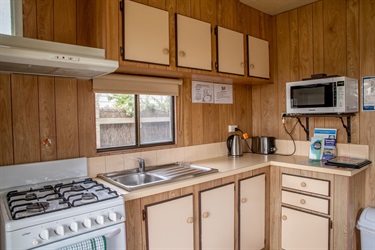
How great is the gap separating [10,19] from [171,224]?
1533 millimetres

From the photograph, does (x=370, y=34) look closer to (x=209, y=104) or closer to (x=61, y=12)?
(x=209, y=104)

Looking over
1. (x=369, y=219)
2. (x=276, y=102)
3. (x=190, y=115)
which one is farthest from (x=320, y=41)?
(x=369, y=219)

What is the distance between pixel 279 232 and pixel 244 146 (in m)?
0.99

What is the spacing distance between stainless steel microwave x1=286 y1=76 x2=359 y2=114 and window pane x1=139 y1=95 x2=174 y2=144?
3.78 ft

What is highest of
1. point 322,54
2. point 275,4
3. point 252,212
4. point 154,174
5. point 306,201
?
point 275,4

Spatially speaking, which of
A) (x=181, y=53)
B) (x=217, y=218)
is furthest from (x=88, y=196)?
(x=181, y=53)

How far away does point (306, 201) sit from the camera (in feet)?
7.03

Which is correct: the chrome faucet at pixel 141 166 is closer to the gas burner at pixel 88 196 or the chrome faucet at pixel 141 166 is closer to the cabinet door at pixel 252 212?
the gas burner at pixel 88 196

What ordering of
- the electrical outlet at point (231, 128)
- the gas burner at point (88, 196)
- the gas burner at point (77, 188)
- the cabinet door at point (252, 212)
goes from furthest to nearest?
the electrical outlet at point (231, 128) < the cabinet door at point (252, 212) < the gas burner at point (77, 188) < the gas burner at point (88, 196)

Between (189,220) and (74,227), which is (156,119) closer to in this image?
(189,220)

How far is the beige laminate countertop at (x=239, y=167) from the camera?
1.57 m

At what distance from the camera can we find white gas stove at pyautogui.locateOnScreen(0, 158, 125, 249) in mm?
1107

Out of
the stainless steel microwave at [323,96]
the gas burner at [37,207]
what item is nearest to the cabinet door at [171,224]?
the gas burner at [37,207]

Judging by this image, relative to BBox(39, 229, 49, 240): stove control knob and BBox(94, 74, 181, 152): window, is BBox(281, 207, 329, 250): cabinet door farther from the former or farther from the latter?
Result: BBox(39, 229, 49, 240): stove control knob
